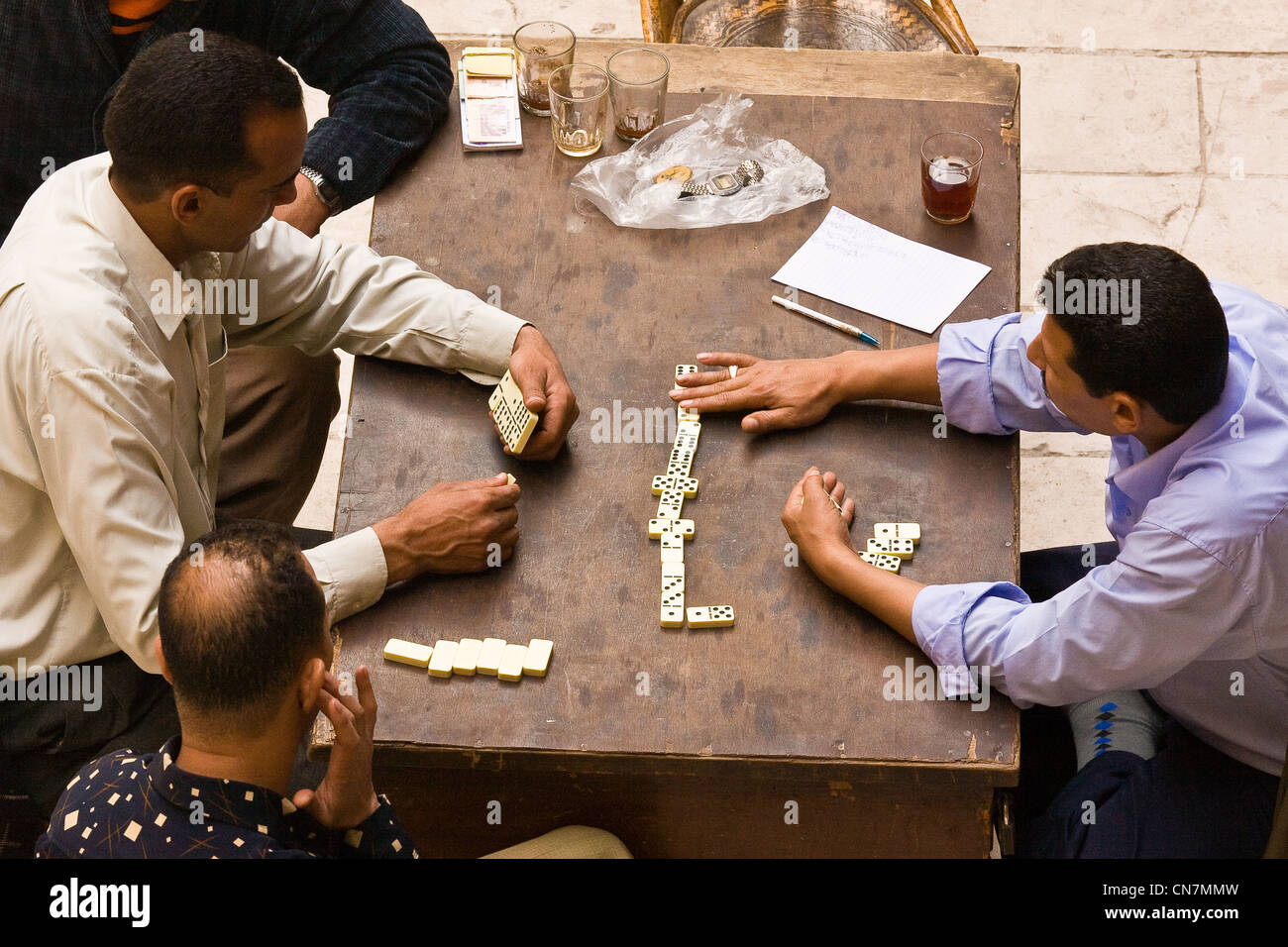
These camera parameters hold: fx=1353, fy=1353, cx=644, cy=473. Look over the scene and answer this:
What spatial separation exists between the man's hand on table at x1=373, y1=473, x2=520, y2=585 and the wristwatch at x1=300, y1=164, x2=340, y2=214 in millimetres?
Result: 1093

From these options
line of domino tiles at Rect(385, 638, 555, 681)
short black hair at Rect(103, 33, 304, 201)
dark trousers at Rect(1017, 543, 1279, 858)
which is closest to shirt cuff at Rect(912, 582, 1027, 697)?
dark trousers at Rect(1017, 543, 1279, 858)

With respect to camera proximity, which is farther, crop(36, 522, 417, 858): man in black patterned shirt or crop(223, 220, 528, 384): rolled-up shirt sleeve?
crop(223, 220, 528, 384): rolled-up shirt sleeve

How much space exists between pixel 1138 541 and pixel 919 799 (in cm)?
55

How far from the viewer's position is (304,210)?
10.1 ft

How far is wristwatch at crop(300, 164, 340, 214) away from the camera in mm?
3061

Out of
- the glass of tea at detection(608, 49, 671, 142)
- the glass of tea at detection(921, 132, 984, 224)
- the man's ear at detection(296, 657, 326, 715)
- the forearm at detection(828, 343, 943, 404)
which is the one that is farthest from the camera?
the glass of tea at detection(608, 49, 671, 142)

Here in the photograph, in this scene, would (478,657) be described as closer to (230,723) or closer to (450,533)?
(450,533)

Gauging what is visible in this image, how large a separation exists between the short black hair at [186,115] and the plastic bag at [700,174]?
876 mm

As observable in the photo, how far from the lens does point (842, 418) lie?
2.53m

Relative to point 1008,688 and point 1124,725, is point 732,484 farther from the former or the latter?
point 1124,725

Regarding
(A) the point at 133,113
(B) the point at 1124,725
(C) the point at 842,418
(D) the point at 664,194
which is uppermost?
(A) the point at 133,113

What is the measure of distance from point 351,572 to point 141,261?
0.67m

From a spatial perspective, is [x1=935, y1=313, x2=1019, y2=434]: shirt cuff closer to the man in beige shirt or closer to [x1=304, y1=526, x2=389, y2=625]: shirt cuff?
the man in beige shirt
